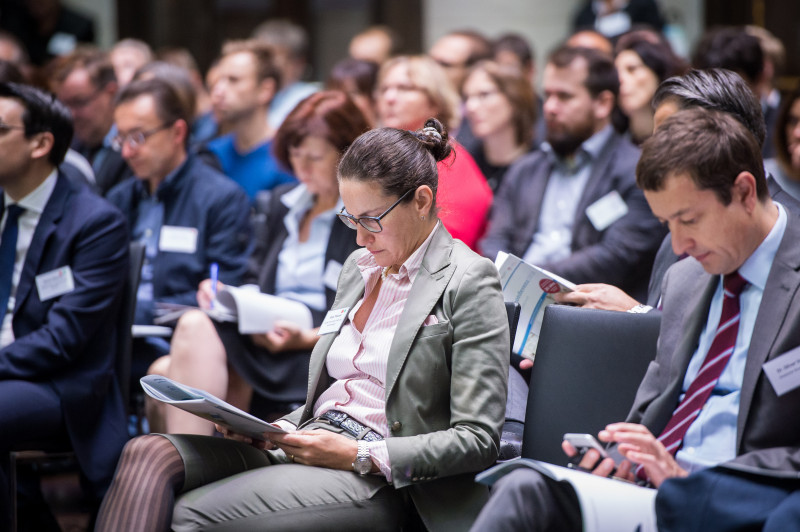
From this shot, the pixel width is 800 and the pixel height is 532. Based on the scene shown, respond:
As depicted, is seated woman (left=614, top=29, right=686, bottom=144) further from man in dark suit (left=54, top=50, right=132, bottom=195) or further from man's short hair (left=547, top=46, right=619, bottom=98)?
man in dark suit (left=54, top=50, right=132, bottom=195)

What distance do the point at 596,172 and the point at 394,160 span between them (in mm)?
1827

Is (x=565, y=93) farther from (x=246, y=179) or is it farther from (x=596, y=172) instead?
(x=246, y=179)

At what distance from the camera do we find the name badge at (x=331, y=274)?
11.4ft

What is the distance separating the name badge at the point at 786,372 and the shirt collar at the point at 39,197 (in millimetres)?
2401

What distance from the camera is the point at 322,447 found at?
6.88ft

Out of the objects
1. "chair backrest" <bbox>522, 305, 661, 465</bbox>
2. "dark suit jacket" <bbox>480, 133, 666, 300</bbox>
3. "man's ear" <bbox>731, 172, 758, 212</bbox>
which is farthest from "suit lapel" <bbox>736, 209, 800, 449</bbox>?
"dark suit jacket" <bbox>480, 133, 666, 300</bbox>

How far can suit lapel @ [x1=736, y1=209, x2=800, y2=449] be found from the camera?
1856mm

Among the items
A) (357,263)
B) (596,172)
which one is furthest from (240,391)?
(596,172)

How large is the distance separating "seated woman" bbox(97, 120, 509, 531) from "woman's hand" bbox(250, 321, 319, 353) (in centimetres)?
100

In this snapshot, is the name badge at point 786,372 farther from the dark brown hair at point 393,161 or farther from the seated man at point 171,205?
the seated man at point 171,205

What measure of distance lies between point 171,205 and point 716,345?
8.58 ft

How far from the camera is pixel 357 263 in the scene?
247cm

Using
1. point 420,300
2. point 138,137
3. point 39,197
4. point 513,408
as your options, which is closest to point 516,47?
point 138,137

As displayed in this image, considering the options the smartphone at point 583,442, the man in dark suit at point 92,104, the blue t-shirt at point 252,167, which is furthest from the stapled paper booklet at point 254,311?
the man in dark suit at point 92,104
